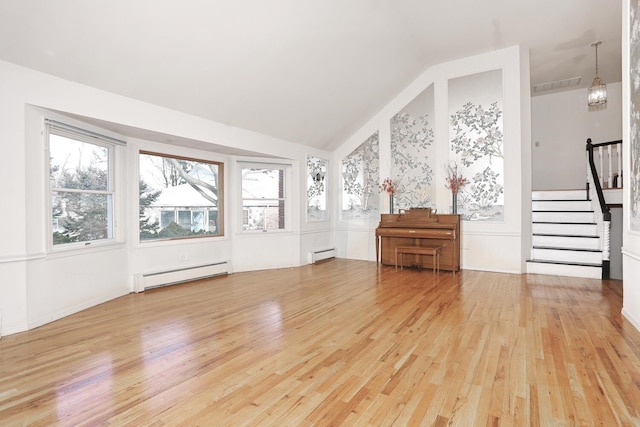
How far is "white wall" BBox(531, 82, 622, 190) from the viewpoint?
23.7 feet

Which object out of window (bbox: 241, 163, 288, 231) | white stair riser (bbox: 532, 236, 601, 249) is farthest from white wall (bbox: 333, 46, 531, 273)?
window (bbox: 241, 163, 288, 231)

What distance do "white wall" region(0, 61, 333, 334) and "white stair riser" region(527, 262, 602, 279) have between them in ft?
15.8

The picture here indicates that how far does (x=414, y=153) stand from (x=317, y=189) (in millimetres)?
2034

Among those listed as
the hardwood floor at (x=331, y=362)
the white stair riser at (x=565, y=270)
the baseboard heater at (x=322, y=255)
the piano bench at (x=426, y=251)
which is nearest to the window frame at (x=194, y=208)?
the hardwood floor at (x=331, y=362)

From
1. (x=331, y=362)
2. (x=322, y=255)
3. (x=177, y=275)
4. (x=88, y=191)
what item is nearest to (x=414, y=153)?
(x=322, y=255)

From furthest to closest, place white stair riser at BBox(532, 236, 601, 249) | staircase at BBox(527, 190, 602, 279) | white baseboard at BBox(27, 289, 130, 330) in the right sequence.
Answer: white stair riser at BBox(532, 236, 601, 249) → staircase at BBox(527, 190, 602, 279) → white baseboard at BBox(27, 289, 130, 330)

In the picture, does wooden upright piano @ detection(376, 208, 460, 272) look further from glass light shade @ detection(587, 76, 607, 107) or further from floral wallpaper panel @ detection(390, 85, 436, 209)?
glass light shade @ detection(587, 76, 607, 107)

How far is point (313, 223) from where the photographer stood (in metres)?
6.72

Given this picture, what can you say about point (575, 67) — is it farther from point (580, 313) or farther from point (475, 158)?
point (580, 313)

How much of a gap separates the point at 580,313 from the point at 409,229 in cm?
263

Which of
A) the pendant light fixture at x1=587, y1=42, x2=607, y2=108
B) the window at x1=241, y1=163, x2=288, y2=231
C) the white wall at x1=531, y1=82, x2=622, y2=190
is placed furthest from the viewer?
the white wall at x1=531, y1=82, x2=622, y2=190

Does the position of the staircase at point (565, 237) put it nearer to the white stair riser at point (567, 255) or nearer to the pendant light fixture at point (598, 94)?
the white stair riser at point (567, 255)

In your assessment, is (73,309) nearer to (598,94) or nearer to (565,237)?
(565,237)

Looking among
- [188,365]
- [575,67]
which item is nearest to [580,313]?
[188,365]
